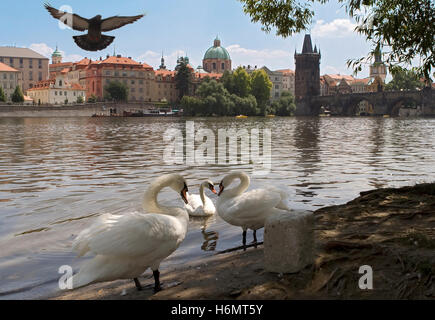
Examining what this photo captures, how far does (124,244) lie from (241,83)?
9309cm

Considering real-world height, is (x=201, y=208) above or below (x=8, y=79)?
below

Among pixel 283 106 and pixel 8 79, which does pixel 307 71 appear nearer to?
pixel 283 106

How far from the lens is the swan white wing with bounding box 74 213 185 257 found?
3.73 m

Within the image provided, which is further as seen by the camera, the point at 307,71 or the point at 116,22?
the point at 307,71

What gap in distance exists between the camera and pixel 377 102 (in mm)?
104688

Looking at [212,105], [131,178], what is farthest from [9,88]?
[131,178]

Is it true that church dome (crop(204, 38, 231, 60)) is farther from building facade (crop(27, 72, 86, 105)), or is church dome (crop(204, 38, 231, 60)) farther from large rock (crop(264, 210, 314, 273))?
large rock (crop(264, 210, 314, 273))

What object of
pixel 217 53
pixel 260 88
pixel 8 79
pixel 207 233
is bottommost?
pixel 207 233

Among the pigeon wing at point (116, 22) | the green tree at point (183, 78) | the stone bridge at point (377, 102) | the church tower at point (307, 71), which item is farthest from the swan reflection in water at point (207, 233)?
the church tower at point (307, 71)

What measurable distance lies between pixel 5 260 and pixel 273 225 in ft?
10.6

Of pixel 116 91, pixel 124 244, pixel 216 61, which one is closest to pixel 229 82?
pixel 116 91

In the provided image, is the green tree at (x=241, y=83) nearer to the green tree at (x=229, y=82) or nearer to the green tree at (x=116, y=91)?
the green tree at (x=229, y=82)

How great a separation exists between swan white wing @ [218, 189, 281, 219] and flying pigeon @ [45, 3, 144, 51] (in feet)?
9.42

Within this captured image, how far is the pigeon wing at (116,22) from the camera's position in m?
7.99
